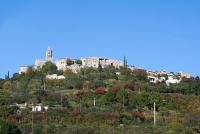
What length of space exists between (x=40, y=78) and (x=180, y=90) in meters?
16.0

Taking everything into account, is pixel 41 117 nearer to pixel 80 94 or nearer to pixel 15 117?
pixel 15 117

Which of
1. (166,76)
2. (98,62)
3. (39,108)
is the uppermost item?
(98,62)

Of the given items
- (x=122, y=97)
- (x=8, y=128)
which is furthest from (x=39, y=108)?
(x=8, y=128)

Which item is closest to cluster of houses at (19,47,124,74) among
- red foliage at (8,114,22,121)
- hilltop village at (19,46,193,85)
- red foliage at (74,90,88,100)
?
hilltop village at (19,46,193,85)

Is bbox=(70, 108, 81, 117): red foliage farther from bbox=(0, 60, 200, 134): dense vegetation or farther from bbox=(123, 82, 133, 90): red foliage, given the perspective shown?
bbox=(123, 82, 133, 90): red foliage

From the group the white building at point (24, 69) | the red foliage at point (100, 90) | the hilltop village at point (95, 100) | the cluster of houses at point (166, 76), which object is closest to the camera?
the hilltop village at point (95, 100)

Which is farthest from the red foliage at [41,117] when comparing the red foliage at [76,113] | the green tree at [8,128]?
the green tree at [8,128]

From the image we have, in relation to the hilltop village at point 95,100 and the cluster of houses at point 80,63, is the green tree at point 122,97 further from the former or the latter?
the cluster of houses at point 80,63

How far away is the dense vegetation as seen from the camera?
43125 millimetres

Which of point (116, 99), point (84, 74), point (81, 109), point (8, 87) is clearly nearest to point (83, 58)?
point (84, 74)

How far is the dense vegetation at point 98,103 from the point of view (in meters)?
43.1

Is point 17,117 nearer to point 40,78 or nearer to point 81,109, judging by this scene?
point 81,109

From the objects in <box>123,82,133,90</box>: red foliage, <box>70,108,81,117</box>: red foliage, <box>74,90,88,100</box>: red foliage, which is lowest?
<box>70,108,81,117</box>: red foliage

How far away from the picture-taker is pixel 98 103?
5519 cm
